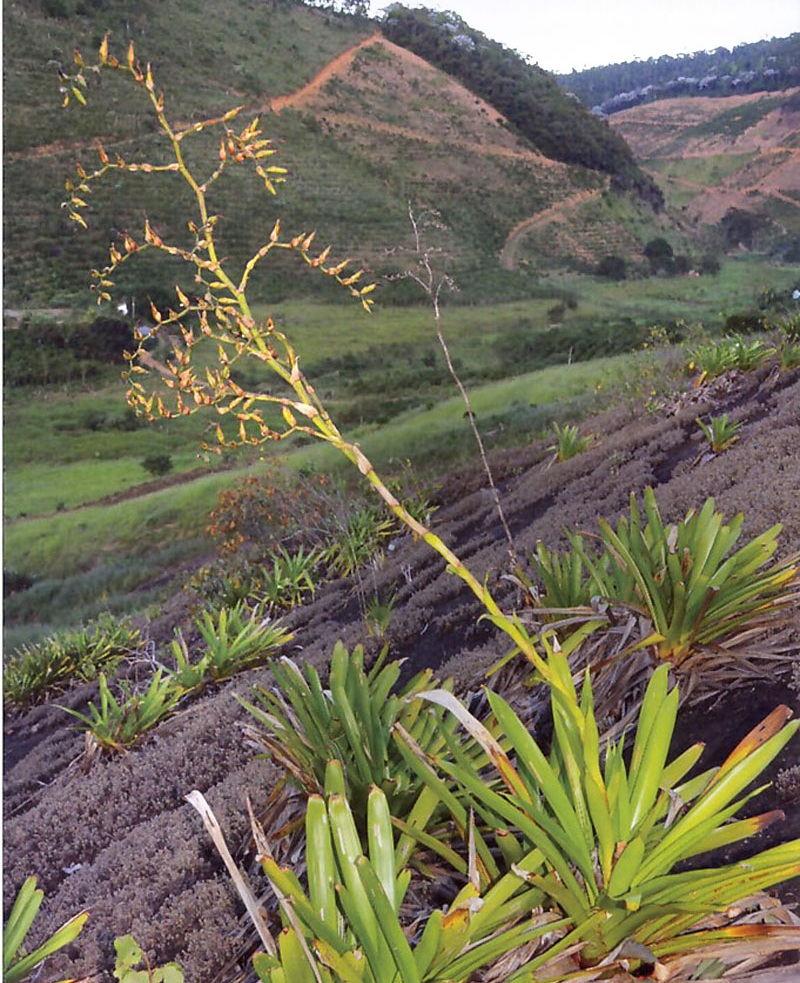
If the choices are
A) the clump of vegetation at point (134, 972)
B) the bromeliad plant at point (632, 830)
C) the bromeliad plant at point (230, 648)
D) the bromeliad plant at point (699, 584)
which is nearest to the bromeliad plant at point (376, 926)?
the bromeliad plant at point (632, 830)

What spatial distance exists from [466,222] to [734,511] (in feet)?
3.86

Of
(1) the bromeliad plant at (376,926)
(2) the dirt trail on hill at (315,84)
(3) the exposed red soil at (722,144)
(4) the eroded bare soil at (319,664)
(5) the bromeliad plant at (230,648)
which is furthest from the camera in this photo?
(2) the dirt trail on hill at (315,84)

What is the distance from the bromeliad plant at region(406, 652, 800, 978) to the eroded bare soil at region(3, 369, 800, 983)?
373 mm

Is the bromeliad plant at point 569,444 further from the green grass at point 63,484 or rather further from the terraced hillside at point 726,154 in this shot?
the green grass at point 63,484

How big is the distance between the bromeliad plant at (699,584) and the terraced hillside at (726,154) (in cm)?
137

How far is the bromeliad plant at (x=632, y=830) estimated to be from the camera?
839mm

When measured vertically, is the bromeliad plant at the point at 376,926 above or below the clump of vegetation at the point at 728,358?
below

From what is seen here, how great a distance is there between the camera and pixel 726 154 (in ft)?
7.66

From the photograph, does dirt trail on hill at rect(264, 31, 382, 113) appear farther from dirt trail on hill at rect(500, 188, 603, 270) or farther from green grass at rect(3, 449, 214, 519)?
green grass at rect(3, 449, 214, 519)

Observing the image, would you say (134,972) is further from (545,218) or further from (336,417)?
(545,218)

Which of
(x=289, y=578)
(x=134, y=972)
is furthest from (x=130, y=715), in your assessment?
(x=134, y=972)

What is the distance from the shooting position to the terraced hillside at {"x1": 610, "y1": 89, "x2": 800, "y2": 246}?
7.36ft

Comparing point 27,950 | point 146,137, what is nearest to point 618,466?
point 146,137

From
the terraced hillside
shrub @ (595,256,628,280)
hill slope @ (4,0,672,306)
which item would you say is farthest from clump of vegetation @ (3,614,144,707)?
the terraced hillside
